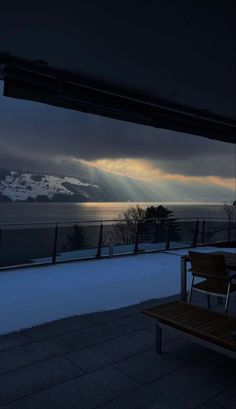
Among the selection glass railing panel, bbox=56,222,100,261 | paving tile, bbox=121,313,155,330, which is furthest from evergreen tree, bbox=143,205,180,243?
paving tile, bbox=121,313,155,330

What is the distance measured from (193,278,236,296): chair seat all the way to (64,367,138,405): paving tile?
1.54m

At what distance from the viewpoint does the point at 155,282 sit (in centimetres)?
584

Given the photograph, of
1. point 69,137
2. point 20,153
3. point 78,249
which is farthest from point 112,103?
point 20,153

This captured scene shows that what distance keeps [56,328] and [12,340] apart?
19.9 inches

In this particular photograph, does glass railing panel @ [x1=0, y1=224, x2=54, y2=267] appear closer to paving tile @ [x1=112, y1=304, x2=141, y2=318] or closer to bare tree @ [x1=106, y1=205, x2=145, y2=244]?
bare tree @ [x1=106, y1=205, x2=145, y2=244]

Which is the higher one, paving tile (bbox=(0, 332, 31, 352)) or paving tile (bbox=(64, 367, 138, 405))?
paving tile (bbox=(0, 332, 31, 352))

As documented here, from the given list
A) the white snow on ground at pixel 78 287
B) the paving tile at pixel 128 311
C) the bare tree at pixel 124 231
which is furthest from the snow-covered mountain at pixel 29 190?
the paving tile at pixel 128 311

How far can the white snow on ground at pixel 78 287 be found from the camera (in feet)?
13.7

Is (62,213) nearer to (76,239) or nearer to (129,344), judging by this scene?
(76,239)

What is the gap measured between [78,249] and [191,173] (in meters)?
24.4

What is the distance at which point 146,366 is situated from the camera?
2.84m

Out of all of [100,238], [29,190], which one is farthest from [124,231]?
[29,190]

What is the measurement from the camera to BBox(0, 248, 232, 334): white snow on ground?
13.7 feet

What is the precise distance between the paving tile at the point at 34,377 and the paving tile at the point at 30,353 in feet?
0.31
